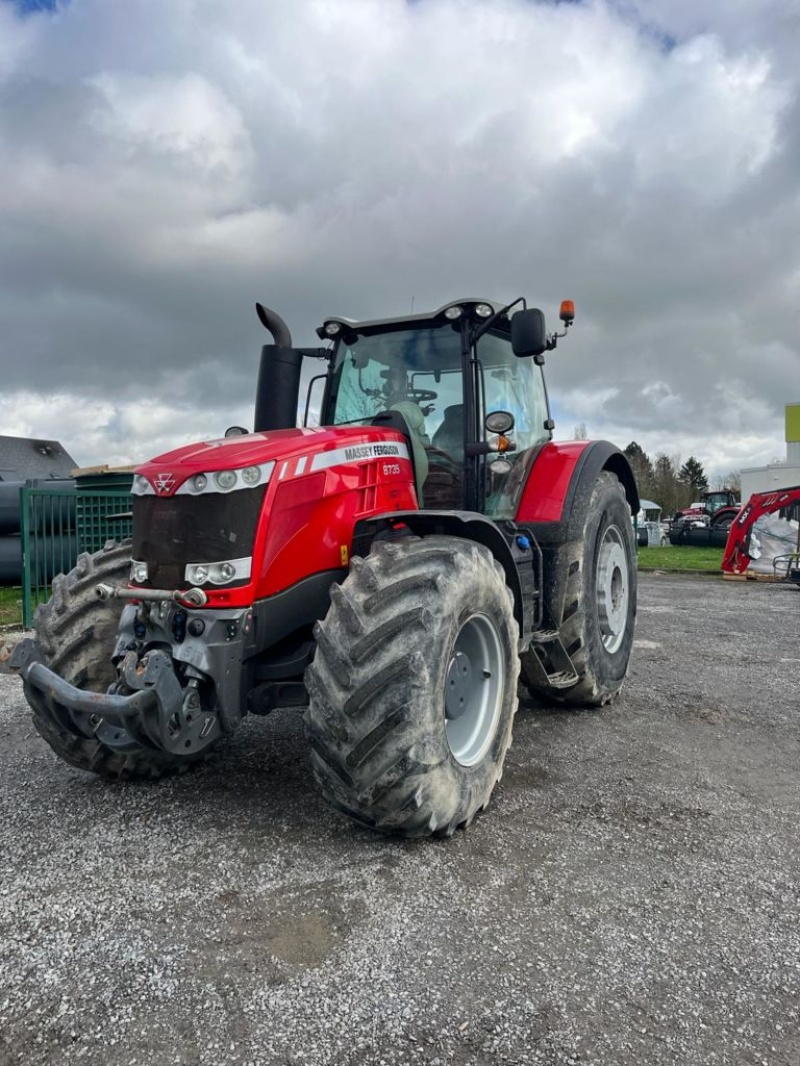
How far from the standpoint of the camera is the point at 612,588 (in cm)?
549

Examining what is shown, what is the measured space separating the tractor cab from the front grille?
131 centimetres

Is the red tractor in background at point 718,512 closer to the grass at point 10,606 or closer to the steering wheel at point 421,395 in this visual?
the grass at point 10,606

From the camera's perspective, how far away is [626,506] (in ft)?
18.2

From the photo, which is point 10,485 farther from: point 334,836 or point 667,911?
point 667,911

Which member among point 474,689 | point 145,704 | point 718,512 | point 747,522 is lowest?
point 474,689

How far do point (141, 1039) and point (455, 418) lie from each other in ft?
10.6

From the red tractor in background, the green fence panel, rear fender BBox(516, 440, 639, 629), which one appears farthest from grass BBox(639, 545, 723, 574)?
rear fender BBox(516, 440, 639, 629)

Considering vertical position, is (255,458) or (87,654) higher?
(255,458)

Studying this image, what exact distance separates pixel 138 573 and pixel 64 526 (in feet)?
23.2

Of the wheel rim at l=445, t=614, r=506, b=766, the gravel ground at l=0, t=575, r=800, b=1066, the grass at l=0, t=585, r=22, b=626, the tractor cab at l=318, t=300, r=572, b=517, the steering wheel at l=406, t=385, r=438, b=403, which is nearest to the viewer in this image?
the gravel ground at l=0, t=575, r=800, b=1066

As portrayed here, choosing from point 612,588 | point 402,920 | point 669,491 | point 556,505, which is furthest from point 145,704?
point 669,491

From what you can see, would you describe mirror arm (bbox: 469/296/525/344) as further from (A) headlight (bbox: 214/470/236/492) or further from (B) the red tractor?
(A) headlight (bbox: 214/470/236/492)

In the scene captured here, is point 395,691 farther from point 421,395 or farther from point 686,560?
→ point 686,560

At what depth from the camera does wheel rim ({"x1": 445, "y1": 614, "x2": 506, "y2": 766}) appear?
326cm
